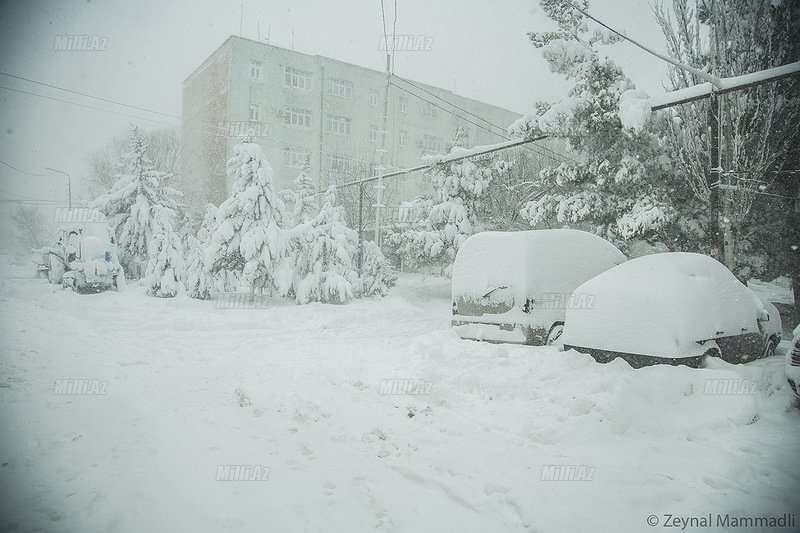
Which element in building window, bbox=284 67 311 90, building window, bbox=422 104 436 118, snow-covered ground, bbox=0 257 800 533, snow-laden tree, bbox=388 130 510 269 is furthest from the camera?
building window, bbox=422 104 436 118

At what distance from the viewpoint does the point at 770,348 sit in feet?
22.9

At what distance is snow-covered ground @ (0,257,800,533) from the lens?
297 cm

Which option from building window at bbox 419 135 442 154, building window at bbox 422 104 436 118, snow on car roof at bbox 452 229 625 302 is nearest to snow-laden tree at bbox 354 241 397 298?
snow on car roof at bbox 452 229 625 302

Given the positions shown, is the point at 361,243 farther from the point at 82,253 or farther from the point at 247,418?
the point at 247,418

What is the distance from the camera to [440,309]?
1591 centimetres

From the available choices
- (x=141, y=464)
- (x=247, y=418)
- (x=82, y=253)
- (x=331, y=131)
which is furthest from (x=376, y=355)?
(x=331, y=131)

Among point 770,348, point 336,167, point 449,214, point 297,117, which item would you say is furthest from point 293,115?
point 770,348

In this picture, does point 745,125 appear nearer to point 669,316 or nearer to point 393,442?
point 669,316

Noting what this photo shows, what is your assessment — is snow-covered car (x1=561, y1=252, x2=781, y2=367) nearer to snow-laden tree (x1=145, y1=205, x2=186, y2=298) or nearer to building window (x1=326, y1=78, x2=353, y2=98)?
snow-laden tree (x1=145, y1=205, x2=186, y2=298)

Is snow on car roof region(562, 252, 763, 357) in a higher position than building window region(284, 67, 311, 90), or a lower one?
lower

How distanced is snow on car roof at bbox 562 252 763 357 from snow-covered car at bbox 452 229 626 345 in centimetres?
108

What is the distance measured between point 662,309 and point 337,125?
32635 mm

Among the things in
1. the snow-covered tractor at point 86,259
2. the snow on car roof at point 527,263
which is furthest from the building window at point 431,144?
the snow on car roof at point 527,263

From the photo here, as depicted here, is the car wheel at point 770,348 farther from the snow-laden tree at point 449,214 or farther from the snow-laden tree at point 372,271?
the snow-laden tree at point 372,271
